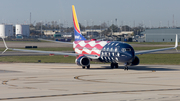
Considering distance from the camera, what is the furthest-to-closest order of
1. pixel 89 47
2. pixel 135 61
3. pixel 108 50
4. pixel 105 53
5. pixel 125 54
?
pixel 89 47, pixel 135 61, pixel 105 53, pixel 108 50, pixel 125 54

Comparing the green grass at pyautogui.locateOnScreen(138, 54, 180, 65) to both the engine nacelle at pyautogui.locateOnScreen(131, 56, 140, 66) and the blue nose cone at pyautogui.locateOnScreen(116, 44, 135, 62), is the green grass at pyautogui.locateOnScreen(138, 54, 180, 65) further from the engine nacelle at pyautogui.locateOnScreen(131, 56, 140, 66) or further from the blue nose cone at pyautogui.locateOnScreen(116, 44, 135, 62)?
the blue nose cone at pyautogui.locateOnScreen(116, 44, 135, 62)

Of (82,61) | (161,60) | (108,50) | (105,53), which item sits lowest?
(161,60)

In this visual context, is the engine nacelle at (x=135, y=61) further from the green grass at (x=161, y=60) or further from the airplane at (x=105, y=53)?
the green grass at (x=161, y=60)

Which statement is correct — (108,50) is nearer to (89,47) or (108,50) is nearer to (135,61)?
(135,61)

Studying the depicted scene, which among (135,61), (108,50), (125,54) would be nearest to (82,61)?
(108,50)

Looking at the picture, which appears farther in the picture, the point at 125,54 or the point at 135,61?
the point at 135,61

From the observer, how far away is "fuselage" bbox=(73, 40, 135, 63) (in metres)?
44.4

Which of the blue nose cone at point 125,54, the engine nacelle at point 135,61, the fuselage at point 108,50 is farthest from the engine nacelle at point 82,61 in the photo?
the engine nacelle at point 135,61

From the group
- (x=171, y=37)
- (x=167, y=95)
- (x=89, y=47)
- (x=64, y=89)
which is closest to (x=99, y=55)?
(x=89, y=47)

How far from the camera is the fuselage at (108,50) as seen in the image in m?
44.4

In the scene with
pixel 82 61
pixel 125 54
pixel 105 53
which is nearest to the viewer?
pixel 125 54

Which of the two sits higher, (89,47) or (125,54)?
(89,47)

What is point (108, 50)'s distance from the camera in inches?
1849

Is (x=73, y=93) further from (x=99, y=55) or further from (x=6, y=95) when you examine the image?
(x=99, y=55)
